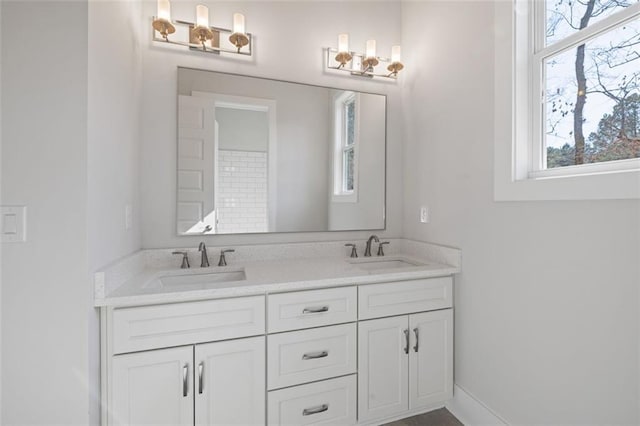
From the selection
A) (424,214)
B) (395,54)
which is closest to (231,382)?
(424,214)

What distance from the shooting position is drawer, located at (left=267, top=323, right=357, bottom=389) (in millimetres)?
1431

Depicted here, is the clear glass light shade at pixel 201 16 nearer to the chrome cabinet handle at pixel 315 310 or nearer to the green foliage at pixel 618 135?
the chrome cabinet handle at pixel 315 310

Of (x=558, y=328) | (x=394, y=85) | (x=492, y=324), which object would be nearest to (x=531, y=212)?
(x=558, y=328)

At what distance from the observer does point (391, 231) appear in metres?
2.34

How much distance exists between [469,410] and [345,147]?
1771mm

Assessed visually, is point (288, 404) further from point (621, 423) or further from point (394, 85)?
point (394, 85)

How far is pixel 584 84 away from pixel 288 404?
1936mm

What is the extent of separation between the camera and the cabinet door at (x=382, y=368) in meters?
1.59

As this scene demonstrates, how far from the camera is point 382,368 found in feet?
5.33

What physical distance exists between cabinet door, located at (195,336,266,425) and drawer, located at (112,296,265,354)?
0.05 metres

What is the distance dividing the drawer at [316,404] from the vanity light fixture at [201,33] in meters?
1.93

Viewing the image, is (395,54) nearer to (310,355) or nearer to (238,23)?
(238,23)

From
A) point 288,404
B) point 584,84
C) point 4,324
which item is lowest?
point 288,404

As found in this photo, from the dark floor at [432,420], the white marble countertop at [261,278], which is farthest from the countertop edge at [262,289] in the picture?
the dark floor at [432,420]
